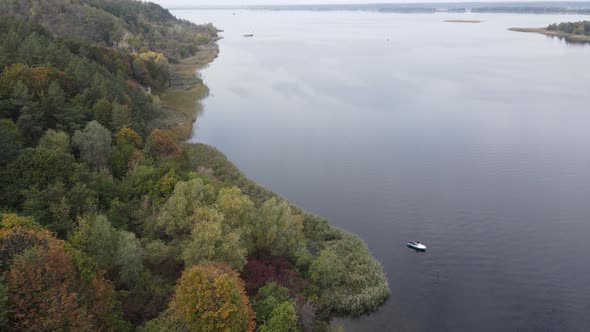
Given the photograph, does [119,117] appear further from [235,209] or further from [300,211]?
[300,211]

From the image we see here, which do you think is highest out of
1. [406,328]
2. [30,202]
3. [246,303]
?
[30,202]

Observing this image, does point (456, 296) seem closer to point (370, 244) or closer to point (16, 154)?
point (370, 244)

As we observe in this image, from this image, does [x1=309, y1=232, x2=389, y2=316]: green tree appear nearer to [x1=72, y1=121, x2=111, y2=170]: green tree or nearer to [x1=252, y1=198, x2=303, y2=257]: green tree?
[x1=252, y1=198, x2=303, y2=257]: green tree

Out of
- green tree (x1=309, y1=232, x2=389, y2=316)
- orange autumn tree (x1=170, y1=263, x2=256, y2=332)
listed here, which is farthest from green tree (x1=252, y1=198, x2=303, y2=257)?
orange autumn tree (x1=170, y1=263, x2=256, y2=332)

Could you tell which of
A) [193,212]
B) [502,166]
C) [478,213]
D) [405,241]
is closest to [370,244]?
[405,241]

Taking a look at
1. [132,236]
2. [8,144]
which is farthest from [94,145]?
[132,236]

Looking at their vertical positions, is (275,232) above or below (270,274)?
above
